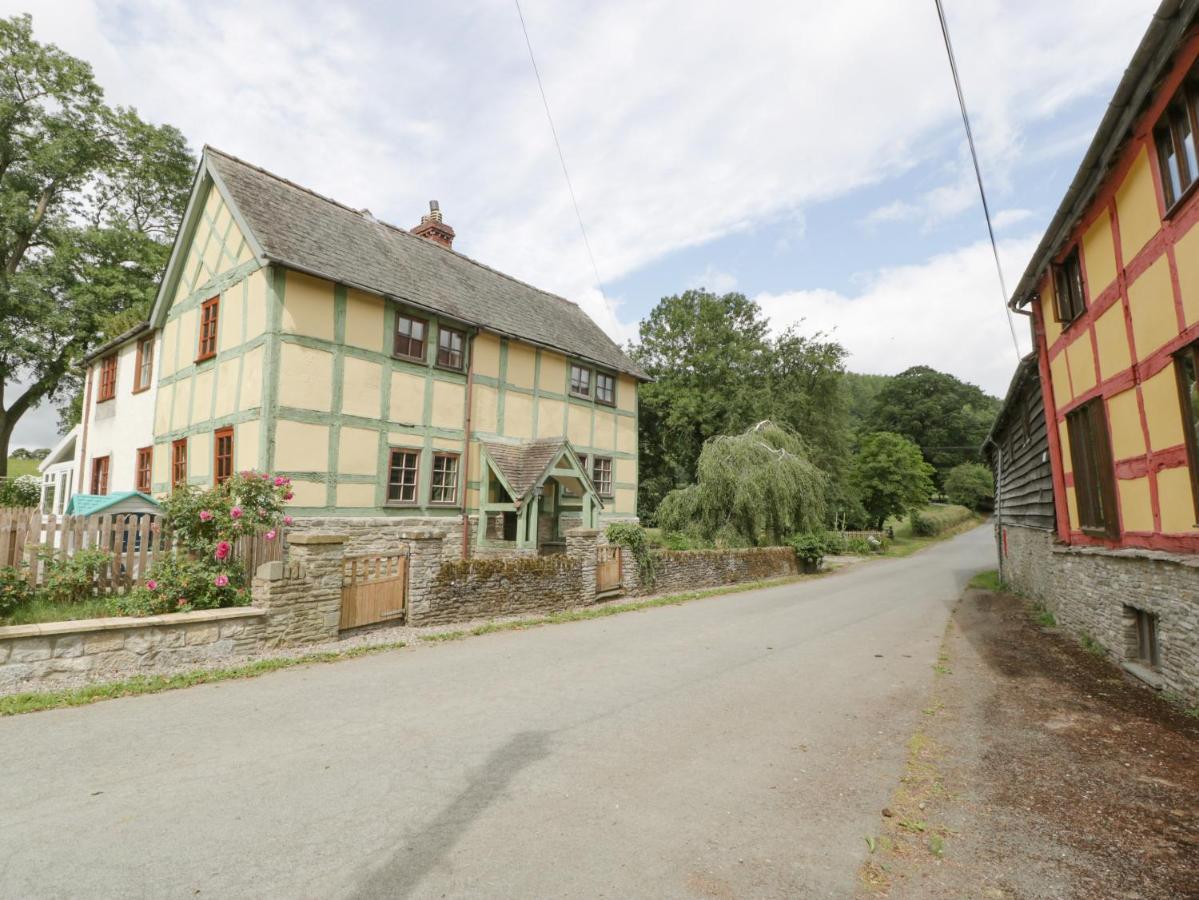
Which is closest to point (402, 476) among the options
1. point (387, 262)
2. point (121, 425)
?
point (387, 262)

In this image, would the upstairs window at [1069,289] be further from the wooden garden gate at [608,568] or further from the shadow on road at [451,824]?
the shadow on road at [451,824]

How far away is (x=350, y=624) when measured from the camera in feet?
31.2

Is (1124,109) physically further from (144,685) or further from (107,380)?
(107,380)

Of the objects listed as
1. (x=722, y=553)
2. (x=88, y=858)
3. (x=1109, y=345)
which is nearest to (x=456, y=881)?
(x=88, y=858)

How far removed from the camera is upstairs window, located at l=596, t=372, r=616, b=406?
21656mm

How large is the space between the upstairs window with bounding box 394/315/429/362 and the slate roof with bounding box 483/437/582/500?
3.02m

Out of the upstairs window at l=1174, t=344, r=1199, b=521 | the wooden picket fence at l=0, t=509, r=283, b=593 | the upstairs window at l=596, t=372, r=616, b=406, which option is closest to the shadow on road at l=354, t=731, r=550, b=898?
the wooden picket fence at l=0, t=509, r=283, b=593

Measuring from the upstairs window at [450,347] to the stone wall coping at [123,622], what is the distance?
948 centimetres

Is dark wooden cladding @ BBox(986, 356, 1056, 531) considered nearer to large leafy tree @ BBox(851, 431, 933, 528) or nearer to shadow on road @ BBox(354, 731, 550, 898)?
shadow on road @ BBox(354, 731, 550, 898)

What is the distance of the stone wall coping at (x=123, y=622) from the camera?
6562 mm

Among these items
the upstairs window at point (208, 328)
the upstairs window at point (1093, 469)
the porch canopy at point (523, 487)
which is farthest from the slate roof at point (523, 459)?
the upstairs window at point (1093, 469)

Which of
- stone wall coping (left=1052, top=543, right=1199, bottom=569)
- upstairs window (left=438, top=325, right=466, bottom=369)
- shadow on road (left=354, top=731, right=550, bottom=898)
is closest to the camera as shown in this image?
shadow on road (left=354, top=731, right=550, bottom=898)

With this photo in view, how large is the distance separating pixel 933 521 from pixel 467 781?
54.6 metres

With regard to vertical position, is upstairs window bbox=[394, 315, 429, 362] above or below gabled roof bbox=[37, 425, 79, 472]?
above
